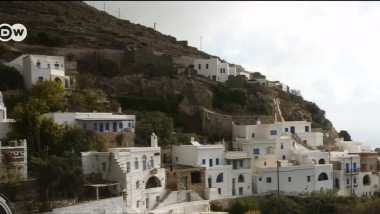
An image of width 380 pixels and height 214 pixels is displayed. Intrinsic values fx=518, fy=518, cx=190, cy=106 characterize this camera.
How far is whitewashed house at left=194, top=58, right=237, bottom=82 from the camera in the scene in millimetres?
53781

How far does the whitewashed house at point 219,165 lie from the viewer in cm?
3712

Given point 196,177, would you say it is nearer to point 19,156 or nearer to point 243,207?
point 243,207

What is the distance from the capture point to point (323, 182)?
40219mm

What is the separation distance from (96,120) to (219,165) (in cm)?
949

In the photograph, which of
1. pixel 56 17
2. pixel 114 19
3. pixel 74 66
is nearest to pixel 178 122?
pixel 74 66

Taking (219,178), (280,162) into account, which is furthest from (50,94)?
(280,162)

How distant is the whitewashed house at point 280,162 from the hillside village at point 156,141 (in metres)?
0.08

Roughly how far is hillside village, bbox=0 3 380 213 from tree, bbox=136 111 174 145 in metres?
0.10

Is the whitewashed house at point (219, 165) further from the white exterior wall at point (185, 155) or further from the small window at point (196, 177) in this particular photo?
the small window at point (196, 177)

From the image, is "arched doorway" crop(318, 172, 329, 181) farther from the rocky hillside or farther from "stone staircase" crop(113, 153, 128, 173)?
"stone staircase" crop(113, 153, 128, 173)

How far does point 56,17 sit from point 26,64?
27.6 metres

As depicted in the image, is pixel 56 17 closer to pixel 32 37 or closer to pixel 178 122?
pixel 32 37

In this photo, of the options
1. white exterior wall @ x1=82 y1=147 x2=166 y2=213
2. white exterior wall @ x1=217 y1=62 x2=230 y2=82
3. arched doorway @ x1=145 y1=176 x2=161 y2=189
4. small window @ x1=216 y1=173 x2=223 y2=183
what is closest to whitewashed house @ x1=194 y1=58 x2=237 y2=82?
white exterior wall @ x1=217 y1=62 x2=230 y2=82

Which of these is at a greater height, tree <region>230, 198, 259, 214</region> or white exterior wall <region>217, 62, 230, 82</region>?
white exterior wall <region>217, 62, 230, 82</region>
